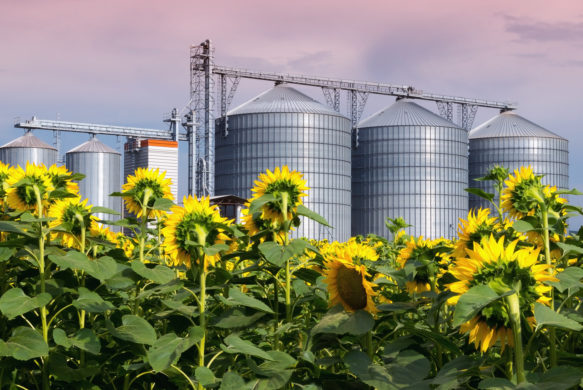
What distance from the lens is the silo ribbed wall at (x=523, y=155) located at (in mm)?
69812

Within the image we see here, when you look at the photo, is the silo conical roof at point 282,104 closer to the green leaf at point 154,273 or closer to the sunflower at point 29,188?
the sunflower at point 29,188

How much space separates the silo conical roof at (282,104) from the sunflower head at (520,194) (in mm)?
55808

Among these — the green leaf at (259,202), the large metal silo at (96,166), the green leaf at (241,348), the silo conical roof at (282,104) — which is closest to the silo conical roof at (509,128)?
the silo conical roof at (282,104)

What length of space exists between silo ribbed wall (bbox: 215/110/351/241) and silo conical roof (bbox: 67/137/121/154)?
23169mm

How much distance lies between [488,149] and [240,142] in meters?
28.8

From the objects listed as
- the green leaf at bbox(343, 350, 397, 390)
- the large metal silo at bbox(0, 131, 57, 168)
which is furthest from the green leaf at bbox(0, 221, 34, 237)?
the large metal silo at bbox(0, 131, 57, 168)

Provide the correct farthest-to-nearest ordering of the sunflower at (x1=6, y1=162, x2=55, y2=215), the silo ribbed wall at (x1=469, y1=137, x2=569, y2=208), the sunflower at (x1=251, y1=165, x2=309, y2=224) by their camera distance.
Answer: the silo ribbed wall at (x1=469, y1=137, x2=569, y2=208) → the sunflower at (x1=6, y1=162, x2=55, y2=215) → the sunflower at (x1=251, y1=165, x2=309, y2=224)

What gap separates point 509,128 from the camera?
2815 inches

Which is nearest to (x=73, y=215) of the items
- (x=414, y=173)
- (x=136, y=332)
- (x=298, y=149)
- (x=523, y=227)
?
(x=136, y=332)

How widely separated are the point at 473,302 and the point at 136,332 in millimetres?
1623

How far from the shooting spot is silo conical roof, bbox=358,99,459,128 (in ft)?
209

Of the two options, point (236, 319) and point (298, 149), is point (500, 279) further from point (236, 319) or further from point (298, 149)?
point (298, 149)

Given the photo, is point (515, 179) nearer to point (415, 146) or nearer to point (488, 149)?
point (415, 146)

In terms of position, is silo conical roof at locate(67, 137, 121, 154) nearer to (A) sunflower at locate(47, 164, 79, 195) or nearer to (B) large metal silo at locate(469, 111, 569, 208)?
(B) large metal silo at locate(469, 111, 569, 208)
